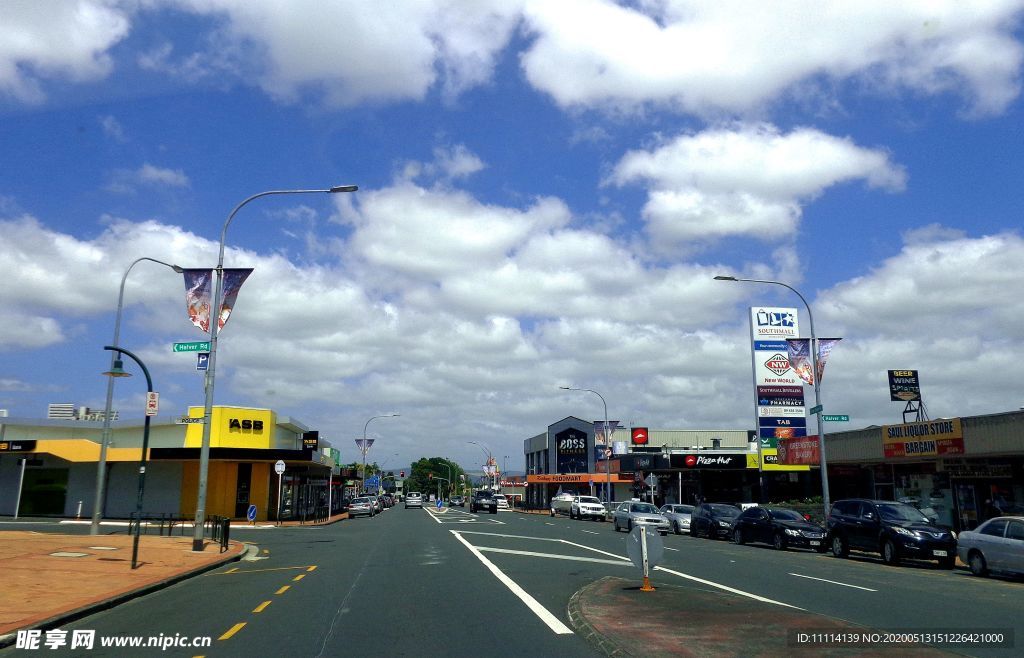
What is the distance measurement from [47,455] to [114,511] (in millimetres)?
4931

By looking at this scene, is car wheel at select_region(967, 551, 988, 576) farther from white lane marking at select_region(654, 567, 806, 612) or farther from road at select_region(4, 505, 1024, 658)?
white lane marking at select_region(654, 567, 806, 612)

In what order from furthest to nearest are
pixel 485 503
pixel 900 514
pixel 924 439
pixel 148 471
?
pixel 485 503, pixel 148 471, pixel 924 439, pixel 900 514

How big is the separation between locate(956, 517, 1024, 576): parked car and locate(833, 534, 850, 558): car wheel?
479 centimetres

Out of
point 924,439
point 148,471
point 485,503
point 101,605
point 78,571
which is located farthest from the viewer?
point 485,503

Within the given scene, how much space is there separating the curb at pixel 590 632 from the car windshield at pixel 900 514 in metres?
13.7

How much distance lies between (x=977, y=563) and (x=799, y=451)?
2756cm

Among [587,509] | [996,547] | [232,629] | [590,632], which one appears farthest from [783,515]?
[587,509]

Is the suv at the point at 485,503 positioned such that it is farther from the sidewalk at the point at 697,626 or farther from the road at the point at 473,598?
the sidewalk at the point at 697,626

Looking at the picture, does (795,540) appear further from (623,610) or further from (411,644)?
(411,644)

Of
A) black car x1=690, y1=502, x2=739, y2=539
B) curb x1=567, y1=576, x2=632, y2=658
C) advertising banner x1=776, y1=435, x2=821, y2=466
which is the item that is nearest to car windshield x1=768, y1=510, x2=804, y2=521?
black car x1=690, y1=502, x2=739, y2=539

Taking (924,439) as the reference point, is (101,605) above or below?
below

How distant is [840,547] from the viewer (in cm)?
2483

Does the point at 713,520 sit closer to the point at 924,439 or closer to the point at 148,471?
the point at 924,439

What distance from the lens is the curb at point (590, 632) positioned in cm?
905
